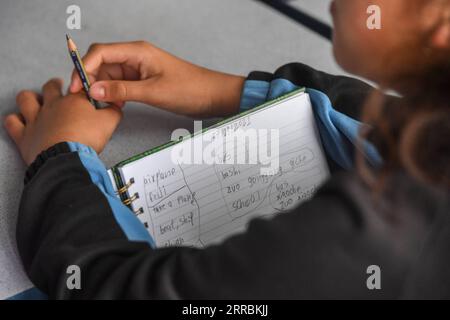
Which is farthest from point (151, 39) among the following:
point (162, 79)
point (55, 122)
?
point (55, 122)

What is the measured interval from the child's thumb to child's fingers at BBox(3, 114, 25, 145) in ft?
0.31

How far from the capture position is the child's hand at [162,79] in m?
0.72

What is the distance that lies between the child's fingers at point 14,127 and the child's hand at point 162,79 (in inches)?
2.9

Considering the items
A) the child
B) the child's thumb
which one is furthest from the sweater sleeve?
the child's thumb

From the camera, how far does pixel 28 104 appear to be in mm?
714

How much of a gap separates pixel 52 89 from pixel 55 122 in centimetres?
8

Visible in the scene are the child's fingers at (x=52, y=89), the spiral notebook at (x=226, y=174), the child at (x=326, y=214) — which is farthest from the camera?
the child's fingers at (x=52, y=89)

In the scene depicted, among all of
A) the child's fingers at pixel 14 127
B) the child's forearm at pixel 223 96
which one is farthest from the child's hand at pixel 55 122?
the child's forearm at pixel 223 96

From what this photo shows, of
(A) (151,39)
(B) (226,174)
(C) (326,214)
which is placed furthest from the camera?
(A) (151,39)

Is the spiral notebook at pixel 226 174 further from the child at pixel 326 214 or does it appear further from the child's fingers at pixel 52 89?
the child's fingers at pixel 52 89

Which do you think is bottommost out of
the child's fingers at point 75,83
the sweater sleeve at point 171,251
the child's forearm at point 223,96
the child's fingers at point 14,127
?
the sweater sleeve at point 171,251

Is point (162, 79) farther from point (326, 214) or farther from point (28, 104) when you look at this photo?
point (326, 214)
